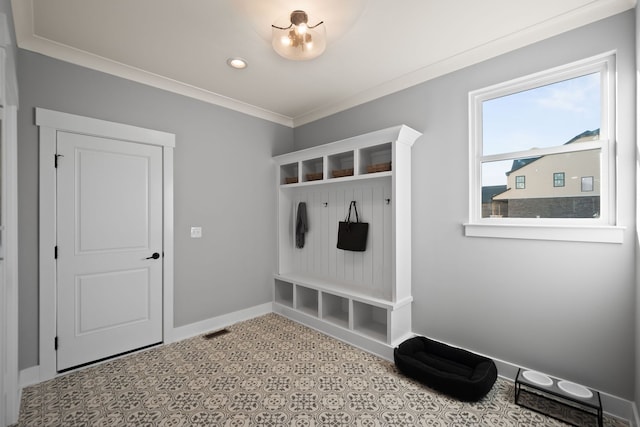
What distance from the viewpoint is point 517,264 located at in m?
2.40

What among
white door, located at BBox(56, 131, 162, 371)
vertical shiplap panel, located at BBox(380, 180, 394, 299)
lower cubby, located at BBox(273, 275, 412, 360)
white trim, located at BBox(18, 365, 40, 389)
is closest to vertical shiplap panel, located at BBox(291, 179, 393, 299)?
vertical shiplap panel, located at BBox(380, 180, 394, 299)

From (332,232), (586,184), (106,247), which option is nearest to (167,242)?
(106,247)

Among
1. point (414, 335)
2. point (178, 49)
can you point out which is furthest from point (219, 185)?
point (414, 335)

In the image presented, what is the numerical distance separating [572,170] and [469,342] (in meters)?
1.59

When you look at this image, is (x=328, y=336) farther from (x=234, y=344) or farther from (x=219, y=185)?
(x=219, y=185)

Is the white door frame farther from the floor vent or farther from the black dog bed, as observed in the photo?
the black dog bed

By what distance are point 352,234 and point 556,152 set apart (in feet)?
6.15

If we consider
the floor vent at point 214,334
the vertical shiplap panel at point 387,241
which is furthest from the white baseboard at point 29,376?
the vertical shiplap panel at point 387,241

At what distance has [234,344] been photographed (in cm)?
309

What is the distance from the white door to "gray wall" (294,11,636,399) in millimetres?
2482

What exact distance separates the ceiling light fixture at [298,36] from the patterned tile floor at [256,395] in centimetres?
242

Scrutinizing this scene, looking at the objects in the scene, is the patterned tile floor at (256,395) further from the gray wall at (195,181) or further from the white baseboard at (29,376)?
the gray wall at (195,181)

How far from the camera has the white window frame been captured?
6.72ft

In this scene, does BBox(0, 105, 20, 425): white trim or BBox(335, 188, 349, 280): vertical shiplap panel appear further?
BBox(335, 188, 349, 280): vertical shiplap panel
